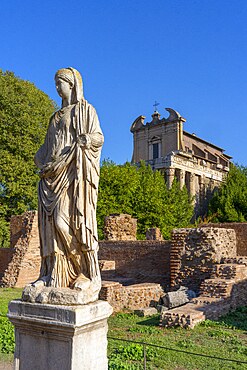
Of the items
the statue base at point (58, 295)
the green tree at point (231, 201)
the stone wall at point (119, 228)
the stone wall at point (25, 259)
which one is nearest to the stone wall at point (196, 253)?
the stone wall at point (25, 259)

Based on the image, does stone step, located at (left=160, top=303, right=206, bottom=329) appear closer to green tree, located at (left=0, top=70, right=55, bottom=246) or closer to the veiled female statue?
the veiled female statue

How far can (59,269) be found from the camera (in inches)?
144

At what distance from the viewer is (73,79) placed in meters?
4.00

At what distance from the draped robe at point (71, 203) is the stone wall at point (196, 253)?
421 inches

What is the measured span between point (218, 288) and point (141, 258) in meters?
8.17

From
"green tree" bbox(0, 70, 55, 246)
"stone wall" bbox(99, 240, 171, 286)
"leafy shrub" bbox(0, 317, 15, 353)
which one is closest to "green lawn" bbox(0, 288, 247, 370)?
"leafy shrub" bbox(0, 317, 15, 353)

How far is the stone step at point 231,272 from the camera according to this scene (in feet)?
39.3

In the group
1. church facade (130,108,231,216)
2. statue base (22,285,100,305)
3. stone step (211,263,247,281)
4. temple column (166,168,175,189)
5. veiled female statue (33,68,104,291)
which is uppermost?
church facade (130,108,231,216)

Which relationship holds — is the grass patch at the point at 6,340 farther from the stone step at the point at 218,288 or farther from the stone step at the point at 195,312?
the stone step at the point at 218,288

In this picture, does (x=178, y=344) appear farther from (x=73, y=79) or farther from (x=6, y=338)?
(x=73, y=79)

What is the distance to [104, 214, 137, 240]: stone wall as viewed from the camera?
2277cm

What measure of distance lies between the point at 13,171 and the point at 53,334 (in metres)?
20.7

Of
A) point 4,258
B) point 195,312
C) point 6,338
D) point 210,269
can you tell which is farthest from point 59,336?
point 4,258

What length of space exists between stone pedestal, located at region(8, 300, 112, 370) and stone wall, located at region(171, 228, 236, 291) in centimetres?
1064
